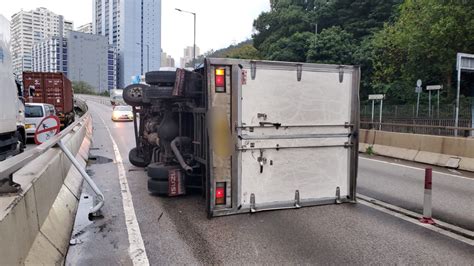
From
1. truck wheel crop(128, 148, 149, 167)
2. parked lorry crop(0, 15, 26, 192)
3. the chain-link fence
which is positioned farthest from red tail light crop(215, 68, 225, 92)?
the chain-link fence

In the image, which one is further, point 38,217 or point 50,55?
point 50,55

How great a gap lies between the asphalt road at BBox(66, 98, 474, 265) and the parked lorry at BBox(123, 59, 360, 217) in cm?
34

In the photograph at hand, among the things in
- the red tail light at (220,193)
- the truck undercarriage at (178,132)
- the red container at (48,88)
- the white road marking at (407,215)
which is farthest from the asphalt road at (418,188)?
the red container at (48,88)

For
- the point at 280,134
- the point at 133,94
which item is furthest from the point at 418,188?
the point at 133,94

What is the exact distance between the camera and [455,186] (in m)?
8.84

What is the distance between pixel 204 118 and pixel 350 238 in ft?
8.61

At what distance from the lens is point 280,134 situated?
6.30m

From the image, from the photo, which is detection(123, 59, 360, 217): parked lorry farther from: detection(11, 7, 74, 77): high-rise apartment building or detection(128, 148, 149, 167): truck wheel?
detection(11, 7, 74, 77): high-rise apartment building

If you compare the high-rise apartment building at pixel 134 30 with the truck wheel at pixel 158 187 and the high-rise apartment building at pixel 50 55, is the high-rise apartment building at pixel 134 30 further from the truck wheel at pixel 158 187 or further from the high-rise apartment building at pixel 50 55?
the truck wheel at pixel 158 187

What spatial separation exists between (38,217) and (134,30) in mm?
69419

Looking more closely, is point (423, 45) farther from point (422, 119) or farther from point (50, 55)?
point (50, 55)

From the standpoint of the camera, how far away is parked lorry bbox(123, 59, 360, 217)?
596 centimetres

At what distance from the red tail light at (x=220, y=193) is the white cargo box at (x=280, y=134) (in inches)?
0.6

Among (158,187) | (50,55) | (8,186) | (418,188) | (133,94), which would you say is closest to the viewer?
(8,186)
